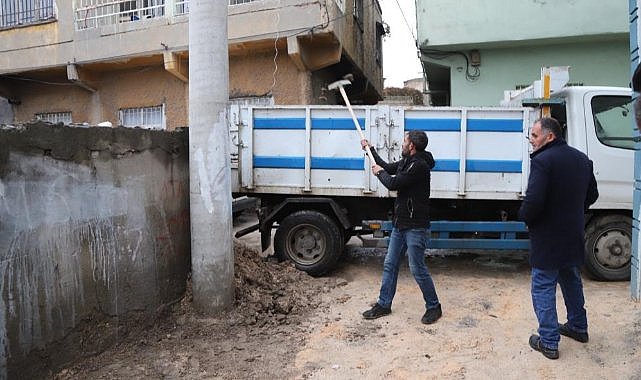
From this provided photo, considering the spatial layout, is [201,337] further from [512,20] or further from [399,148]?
[512,20]

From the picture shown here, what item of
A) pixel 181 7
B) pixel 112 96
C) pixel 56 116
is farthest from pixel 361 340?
pixel 56 116

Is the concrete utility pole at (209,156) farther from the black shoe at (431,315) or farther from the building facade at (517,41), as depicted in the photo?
the building facade at (517,41)

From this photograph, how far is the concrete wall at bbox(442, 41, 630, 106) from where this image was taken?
393 inches

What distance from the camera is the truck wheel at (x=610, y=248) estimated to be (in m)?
5.84

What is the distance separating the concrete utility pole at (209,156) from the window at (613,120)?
4.30 m

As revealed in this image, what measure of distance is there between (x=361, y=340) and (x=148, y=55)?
855 cm

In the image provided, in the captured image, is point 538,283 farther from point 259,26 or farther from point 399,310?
point 259,26

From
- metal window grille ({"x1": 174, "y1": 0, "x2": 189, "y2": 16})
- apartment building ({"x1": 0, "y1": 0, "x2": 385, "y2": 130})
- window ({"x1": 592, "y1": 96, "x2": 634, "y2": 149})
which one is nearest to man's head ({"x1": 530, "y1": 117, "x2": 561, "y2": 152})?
window ({"x1": 592, "y1": 96, "x2": 634, "y2": 149})

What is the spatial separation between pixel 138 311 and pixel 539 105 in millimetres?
4874

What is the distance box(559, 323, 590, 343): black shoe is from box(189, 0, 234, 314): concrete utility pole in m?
2.90

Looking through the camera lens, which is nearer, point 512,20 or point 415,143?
point 415,143

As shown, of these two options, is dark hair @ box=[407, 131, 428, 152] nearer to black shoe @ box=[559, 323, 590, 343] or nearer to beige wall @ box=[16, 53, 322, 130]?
black shoe @ box=[559, 323, 590, 343]

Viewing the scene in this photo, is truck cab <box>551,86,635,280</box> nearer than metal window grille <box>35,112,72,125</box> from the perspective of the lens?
Yes

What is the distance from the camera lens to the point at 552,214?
358 cm
